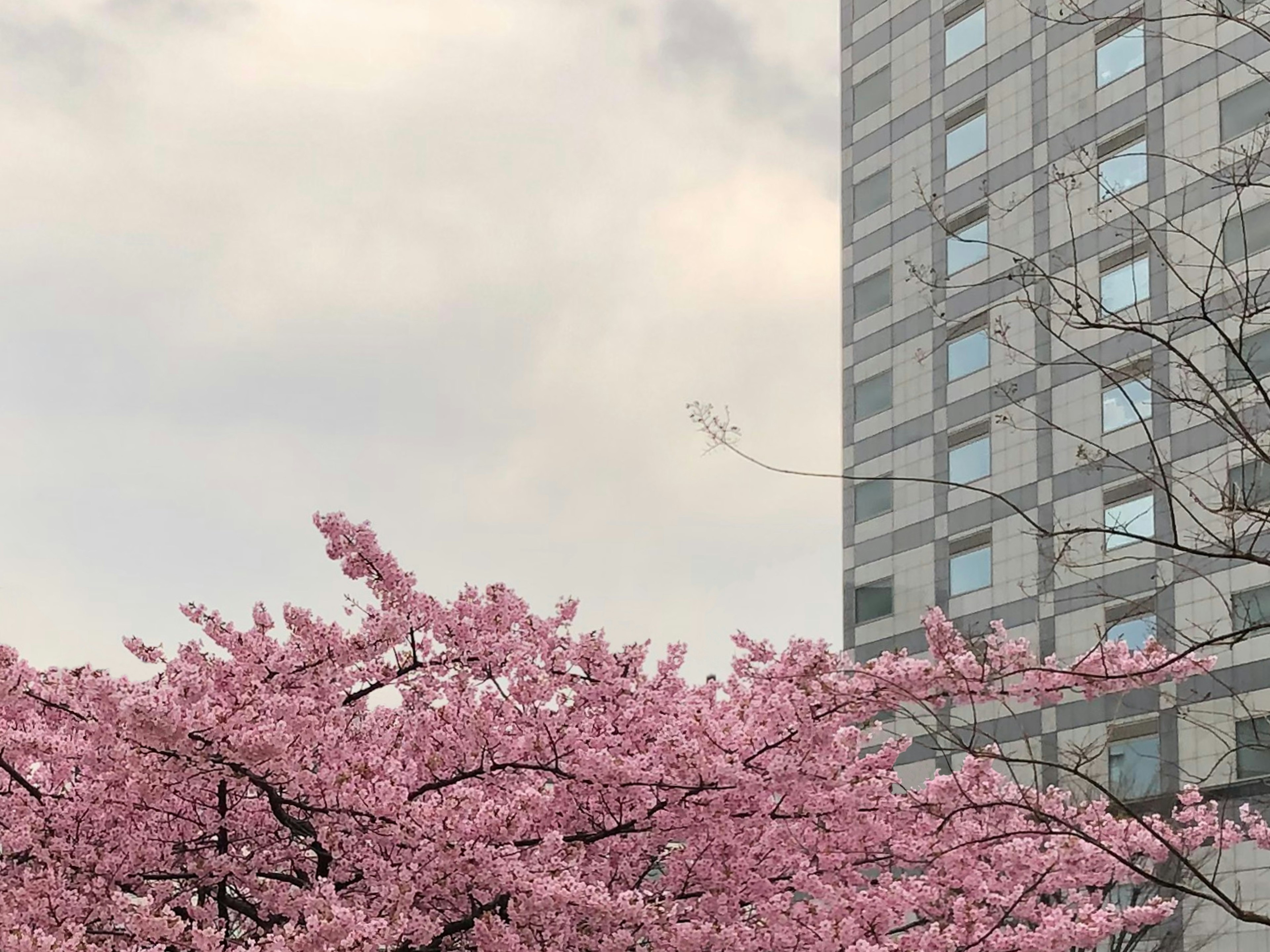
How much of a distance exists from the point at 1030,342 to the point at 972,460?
450 cm

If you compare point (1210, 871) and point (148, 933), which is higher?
point (1210, 871)

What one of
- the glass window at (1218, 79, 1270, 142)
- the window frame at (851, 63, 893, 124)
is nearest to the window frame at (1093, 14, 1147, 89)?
the glass window at (1218, 79, 1270, 142)

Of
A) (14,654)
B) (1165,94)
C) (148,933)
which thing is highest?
(1165,94)

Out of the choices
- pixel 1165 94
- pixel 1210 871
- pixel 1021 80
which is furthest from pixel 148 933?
pixel 1021 80

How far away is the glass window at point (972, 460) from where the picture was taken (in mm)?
56938

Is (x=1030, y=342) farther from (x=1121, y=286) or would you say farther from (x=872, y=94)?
(x=872, y=94)

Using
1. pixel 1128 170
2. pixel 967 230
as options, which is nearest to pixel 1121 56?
pixel 1128 170

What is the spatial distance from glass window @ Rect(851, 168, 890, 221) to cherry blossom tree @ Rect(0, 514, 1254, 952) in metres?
49.4

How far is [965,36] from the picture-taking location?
61.3m

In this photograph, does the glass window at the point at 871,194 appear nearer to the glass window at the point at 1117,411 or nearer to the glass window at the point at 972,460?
the glass window at the point at 972,460

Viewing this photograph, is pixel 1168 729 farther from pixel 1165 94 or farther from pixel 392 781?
pixel 392 781

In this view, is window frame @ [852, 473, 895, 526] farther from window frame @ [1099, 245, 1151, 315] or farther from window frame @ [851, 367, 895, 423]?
window frame @ [1099, 245, 1151, 315]

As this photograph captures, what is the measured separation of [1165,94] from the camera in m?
53.4

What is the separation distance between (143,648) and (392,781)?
90.1 inches
